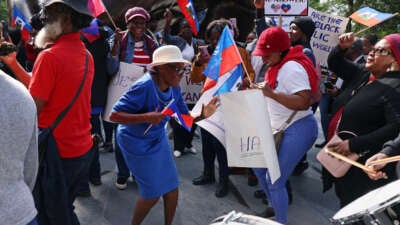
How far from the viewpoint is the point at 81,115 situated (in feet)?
9.39

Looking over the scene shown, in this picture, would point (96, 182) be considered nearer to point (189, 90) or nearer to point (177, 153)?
point (177, 153)

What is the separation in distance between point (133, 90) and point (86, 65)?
17.3 inches

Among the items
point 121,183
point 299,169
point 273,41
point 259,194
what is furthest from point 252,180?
point 273,41

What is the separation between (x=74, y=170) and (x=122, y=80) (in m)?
2.08

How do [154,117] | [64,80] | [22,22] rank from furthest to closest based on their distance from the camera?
[22,22]
[154,117]
[64,80]

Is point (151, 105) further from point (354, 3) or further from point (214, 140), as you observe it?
point (354, 3)

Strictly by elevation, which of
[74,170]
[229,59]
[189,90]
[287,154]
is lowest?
[189,90]

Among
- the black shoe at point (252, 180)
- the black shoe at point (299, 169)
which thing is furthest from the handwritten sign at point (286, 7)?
the black shoe at point (252, 180)

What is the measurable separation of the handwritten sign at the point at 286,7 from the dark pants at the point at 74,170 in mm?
4036

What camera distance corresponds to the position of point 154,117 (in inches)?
120

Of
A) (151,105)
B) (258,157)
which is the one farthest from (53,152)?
(258,157)

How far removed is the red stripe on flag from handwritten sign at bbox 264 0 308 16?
113 inches

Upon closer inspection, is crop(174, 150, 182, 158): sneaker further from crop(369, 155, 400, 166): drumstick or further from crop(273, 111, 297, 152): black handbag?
crop(369, 155, 400, 166): drumstick

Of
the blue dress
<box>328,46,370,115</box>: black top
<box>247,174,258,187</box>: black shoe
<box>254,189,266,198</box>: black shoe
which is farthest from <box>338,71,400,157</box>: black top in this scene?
<box>247,174,258,187</box>: black shoe
